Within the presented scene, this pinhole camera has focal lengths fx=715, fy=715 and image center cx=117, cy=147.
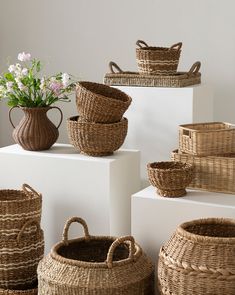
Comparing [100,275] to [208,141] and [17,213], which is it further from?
[208,141]

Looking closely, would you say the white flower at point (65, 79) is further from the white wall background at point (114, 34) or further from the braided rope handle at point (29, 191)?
the white wall background at point (114, 34)

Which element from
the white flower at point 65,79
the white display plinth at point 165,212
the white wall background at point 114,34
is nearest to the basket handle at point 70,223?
the white display plinth at point 165,212

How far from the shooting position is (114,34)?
15.4 feet

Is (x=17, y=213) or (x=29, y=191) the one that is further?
(x=29, y=191)

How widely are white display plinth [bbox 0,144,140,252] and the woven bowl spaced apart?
31 centimetres

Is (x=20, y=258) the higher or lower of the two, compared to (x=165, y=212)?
lower

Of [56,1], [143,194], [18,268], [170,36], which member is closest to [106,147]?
[143,194]

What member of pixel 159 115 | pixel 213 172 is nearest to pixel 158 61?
pixel 159 115

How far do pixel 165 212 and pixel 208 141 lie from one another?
350mm

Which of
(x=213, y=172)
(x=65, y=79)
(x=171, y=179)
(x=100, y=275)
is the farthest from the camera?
(x=65, y=79)

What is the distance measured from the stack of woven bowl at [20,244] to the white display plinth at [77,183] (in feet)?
0.52

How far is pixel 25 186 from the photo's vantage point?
3143mm

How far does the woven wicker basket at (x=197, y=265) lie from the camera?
2.39m

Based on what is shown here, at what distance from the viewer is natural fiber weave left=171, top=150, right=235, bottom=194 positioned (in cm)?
285
